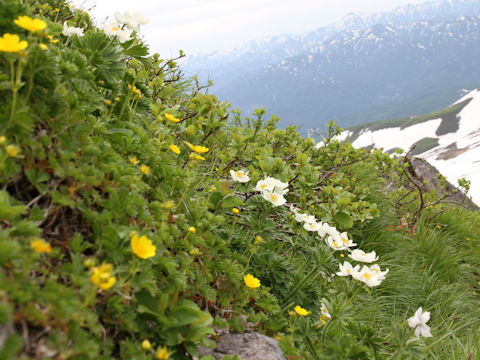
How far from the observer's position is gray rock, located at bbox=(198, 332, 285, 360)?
1785mm

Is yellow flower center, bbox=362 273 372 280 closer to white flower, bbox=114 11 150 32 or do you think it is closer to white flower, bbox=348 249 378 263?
white flower, bbox=348 249 378 263

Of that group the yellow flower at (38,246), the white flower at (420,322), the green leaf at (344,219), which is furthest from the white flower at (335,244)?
the yellow flower at (38,246)

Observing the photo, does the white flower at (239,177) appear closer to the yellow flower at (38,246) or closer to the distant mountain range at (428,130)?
the yellow flower at (38,246)

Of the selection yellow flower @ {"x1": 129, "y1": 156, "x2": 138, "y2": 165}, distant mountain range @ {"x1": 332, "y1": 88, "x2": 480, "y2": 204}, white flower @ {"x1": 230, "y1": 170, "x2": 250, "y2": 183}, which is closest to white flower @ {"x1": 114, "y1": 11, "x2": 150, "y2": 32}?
yellow flower @ {"x1": 129, "y1": 156, "x2": 138, "y2": 165}

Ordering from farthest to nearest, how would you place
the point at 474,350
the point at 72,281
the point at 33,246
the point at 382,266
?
1. the point at 382,266
2. the point at 474,350
3. the point at 72,281
4. the point at 33,246

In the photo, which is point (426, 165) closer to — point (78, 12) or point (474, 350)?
point (474, 350)

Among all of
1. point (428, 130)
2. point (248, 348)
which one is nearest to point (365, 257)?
point (248, 348)

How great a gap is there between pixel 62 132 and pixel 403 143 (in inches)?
5549

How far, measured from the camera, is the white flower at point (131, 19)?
238cm

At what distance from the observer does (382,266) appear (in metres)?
4.25

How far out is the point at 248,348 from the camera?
72.6 inches

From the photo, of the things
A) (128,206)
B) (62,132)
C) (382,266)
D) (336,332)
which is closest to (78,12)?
(62,132)

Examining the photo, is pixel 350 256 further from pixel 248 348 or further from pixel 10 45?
pixel 10 45

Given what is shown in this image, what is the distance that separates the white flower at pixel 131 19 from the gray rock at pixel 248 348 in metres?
2.14
